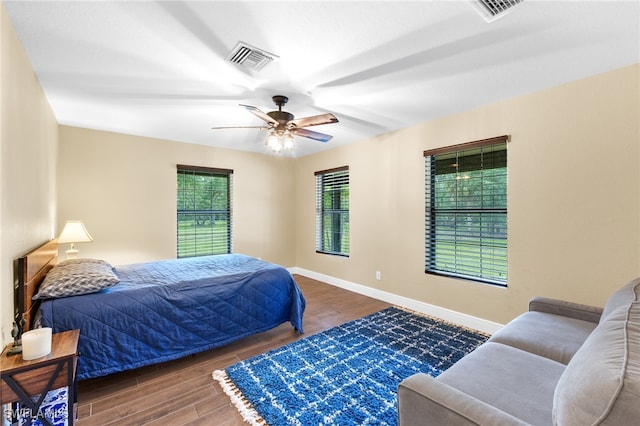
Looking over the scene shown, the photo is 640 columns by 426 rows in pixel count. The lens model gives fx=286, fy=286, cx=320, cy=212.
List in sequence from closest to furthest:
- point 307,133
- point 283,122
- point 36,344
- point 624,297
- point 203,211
A: point 36,344, point 624,297, point 283,122, point 307,133, point 203,211

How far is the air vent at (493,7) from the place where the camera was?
157 cm

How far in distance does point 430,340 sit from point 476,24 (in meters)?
2.68

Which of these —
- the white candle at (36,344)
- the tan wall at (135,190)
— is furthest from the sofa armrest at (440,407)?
the tan wall at (135,190)

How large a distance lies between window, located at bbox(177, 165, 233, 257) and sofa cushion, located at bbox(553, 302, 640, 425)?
4806 mm

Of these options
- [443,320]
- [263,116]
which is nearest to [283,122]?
[263,116]

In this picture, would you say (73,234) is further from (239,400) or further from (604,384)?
(604,384)

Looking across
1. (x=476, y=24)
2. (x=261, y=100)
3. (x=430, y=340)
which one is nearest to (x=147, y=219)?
(x=261, y=100)

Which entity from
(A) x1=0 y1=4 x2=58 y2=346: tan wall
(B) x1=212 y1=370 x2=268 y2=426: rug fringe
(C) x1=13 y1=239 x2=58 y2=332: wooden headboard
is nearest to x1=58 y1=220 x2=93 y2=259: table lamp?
(A) x1=0 y1=4 x2=58 y2=346: tan wall

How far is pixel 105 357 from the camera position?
213 centimetres

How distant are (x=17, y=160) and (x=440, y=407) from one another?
9.03 ft

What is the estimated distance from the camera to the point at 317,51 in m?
2.05

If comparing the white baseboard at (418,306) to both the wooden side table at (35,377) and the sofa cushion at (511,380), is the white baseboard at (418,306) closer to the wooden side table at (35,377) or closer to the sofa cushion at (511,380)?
the sofa cushion at (511,380)

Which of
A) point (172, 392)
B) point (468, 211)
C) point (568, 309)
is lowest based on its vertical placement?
point (172, 392)

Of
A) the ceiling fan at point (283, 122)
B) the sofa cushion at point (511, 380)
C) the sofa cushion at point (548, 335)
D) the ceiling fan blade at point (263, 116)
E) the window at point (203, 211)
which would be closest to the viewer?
the sofa cushion at point (511, 380)
